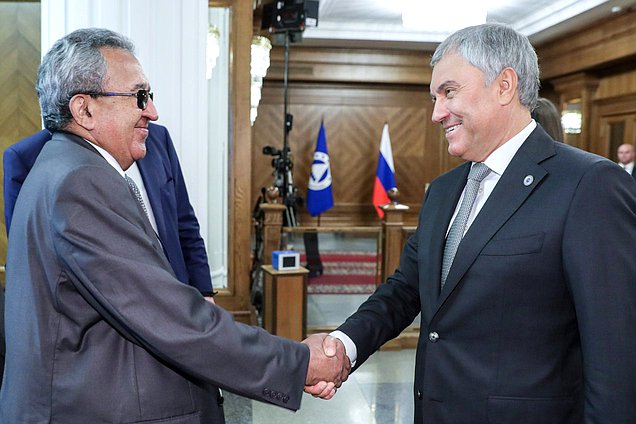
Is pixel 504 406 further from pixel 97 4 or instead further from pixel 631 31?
pixel 631 31

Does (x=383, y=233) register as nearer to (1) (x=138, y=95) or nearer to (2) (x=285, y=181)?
(2) (x=285, y=181)

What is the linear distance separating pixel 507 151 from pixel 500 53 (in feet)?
0.74

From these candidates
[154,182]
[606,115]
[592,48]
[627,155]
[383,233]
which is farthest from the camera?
[606,115]

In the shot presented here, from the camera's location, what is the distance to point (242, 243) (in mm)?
4910

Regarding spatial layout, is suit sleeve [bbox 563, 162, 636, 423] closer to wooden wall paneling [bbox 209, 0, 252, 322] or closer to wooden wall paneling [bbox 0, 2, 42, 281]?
wooden wall paneling [bbox 209, 0, 252, 322]

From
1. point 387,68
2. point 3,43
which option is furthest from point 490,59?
point 387,68

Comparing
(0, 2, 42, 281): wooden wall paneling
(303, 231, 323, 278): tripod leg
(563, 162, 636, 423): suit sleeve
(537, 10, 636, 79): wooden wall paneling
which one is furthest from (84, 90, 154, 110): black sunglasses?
(537, 10, 636, 79): wooden wall paneling

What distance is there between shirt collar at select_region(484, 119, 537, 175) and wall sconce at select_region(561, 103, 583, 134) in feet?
29.1

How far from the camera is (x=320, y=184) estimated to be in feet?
33.3

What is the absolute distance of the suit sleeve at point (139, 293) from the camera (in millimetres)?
1199

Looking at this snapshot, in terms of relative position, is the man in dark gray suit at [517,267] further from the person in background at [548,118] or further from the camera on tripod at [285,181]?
the camera on tripod at [285,181]

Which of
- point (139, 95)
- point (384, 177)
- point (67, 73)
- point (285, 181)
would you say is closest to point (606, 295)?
point (139, 95)

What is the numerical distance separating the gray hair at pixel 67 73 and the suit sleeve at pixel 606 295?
1.11 meters

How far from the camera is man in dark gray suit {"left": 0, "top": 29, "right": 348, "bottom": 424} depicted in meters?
1.21
